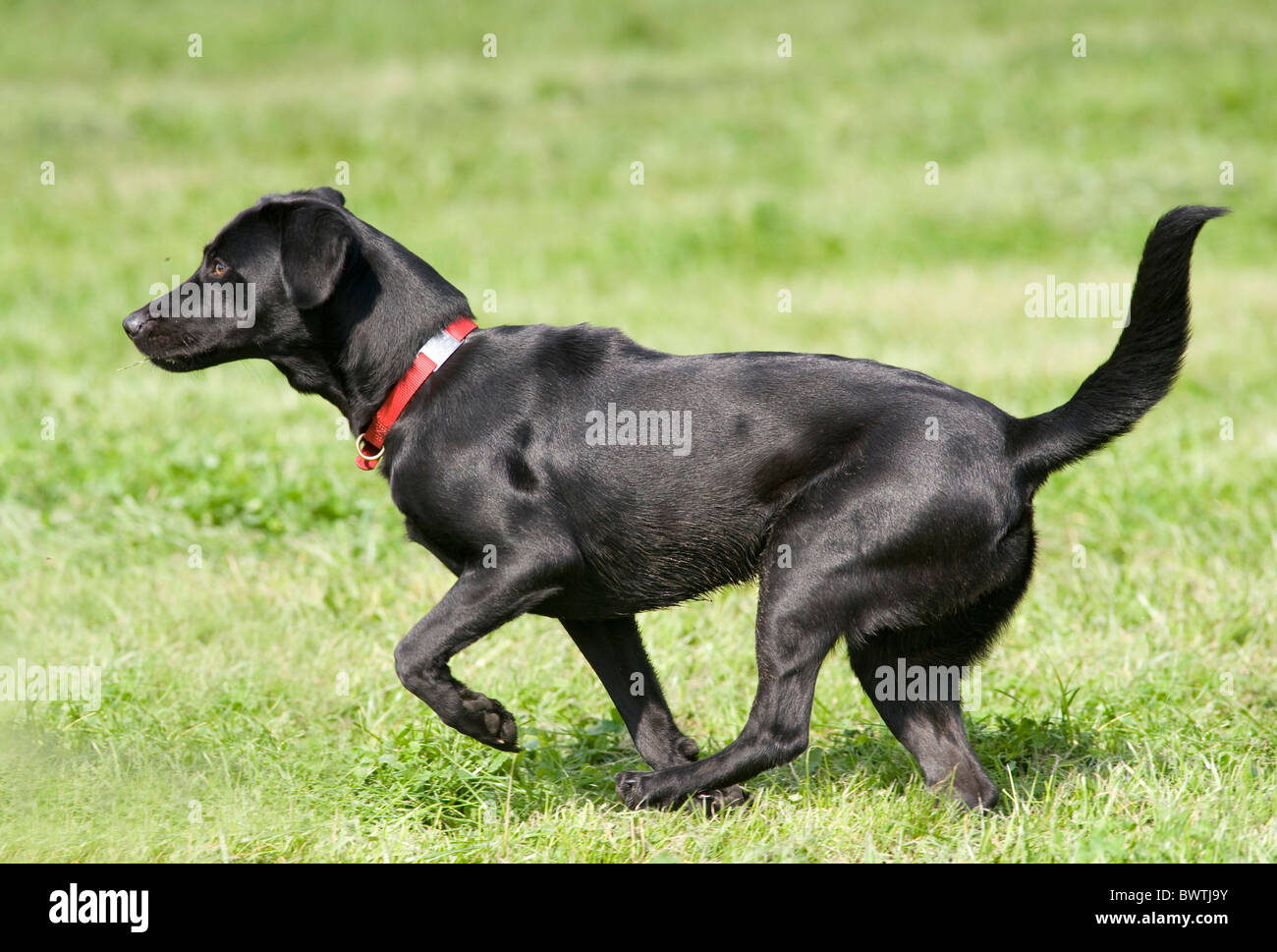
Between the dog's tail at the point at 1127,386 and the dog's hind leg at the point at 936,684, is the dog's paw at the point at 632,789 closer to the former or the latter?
the dog's hind leg at the point at 936,684

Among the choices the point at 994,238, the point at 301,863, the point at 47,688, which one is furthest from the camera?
the point at 994,238

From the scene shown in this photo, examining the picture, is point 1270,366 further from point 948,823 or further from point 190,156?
point 190,156

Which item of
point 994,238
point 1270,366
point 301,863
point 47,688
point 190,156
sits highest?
point 190,156

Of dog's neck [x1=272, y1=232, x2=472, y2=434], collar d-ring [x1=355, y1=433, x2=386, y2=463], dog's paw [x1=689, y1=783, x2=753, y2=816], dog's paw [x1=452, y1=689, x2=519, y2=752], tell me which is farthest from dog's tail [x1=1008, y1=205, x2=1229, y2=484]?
collar d-ring [x1=355, y1=433, x2=386, y2=463]

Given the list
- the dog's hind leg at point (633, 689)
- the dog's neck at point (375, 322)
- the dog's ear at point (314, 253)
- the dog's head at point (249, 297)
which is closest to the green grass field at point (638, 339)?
the dog's hind leg at point (633, 689)

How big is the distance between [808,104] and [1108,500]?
38.5ft

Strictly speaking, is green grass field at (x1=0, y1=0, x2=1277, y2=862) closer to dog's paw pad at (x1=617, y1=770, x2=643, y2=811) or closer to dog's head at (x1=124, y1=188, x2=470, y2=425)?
dog's paw pad at (x1=617, y1=770, x2=643, y2=811)

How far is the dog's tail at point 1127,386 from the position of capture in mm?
3670

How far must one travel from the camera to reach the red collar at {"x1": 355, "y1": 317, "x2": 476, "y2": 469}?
12.9 ft

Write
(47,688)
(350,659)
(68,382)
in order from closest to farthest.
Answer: (47,688), (350,659), (68,382)

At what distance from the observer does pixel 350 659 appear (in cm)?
504

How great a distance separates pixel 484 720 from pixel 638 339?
640 centimetres

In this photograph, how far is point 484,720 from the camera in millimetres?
3779

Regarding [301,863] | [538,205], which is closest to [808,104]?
[538,205]
